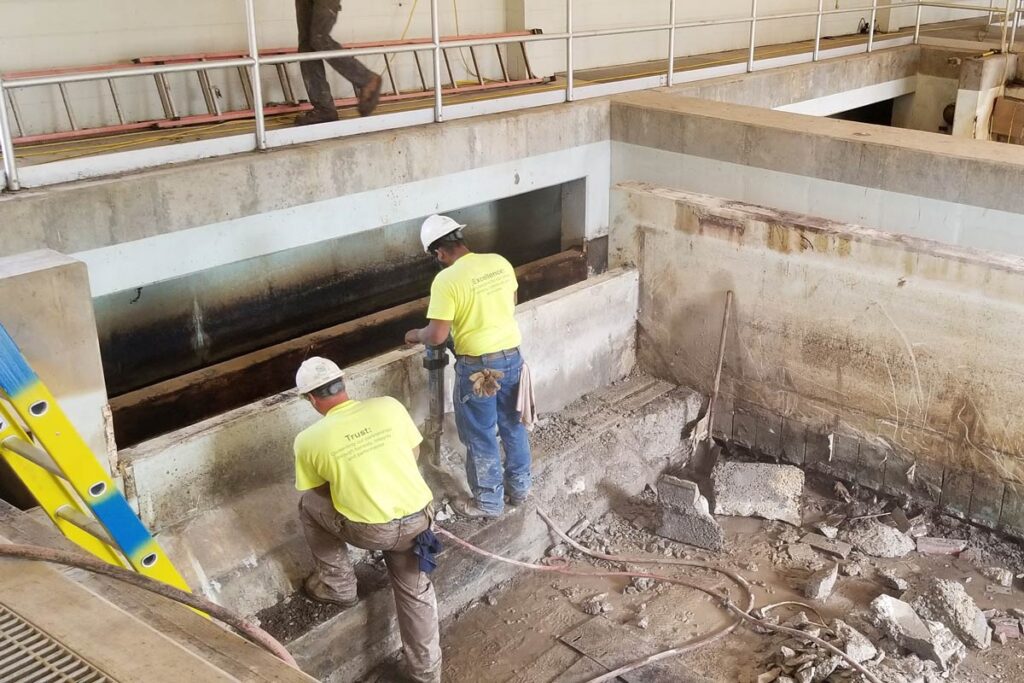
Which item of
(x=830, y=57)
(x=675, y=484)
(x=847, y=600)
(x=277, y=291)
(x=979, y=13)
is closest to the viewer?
(x=847, y=600)

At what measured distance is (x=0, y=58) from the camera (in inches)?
295

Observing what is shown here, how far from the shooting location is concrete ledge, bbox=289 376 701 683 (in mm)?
5219

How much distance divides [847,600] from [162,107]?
718cm

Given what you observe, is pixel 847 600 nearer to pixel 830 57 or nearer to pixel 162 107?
pixel 162 107

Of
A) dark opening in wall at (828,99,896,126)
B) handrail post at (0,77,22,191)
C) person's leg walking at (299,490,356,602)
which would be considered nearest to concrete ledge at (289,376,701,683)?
person's leg walking at (299,490,356,602)

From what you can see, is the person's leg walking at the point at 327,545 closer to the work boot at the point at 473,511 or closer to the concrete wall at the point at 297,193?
the work boot at the point at 473,511

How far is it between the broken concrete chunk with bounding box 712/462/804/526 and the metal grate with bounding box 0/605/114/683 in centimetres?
521

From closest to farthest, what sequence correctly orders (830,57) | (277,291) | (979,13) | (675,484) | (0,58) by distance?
1. (675,484)
2. (0,58)
3. (277,291)
4. (830,57)
5. (979,13)

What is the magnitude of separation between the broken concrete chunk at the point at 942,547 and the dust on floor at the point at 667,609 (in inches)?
2.1

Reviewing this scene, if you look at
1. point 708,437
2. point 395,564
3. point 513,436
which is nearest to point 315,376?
point 395,564

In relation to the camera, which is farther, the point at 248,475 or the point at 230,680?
the point at 248,475

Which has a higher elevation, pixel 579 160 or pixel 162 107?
pixel 162 107

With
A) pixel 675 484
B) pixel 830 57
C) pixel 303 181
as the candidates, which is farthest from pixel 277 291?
pixel 830 57

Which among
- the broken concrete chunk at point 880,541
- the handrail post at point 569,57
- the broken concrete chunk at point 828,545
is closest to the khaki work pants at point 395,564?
the broken concrete chunk at point 828,545
